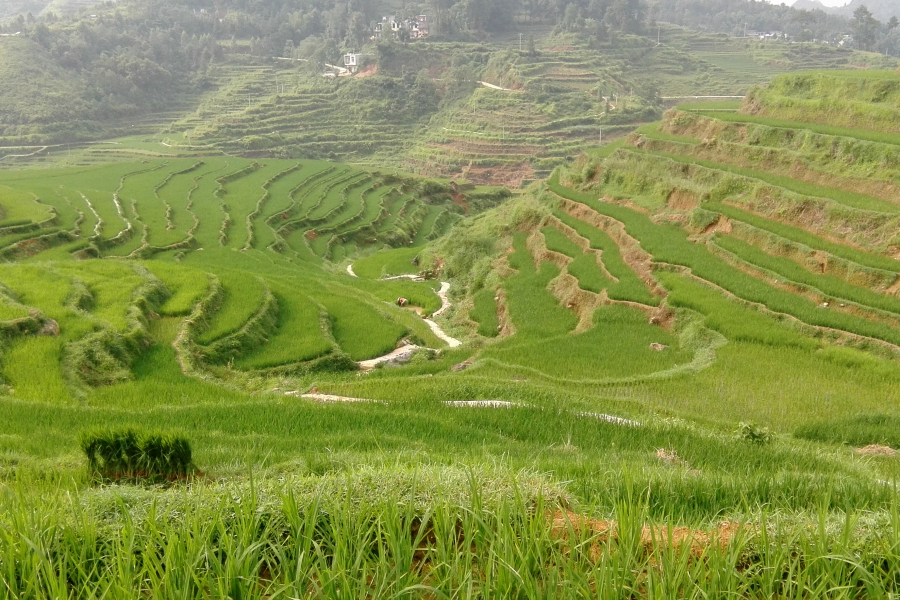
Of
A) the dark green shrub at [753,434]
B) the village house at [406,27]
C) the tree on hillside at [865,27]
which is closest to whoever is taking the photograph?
the dark green shrub at [753,434]

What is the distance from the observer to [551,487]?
384 cm

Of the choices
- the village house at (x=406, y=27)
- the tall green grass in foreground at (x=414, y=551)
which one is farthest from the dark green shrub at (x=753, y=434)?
the village house at (x=406, y=27)

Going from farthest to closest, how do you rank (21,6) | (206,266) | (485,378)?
(21,6) → (206,266) → (485,378)

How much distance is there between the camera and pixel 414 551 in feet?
10.7

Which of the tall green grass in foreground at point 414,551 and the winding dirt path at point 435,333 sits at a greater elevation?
the tall green grass in foreground at point 414,551

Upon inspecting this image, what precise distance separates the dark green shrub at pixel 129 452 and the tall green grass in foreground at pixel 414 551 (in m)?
1.61

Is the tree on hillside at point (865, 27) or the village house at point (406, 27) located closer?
the tree on hillside at point (865, 27)

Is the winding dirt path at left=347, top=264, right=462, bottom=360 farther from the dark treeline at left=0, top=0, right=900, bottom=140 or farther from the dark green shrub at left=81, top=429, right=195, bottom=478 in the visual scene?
the dark treeline at left=0, top=0, right=900, bottom=140

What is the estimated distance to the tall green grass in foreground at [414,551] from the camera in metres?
2.84

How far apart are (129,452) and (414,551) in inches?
129

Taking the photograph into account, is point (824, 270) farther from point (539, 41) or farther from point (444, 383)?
point (539, 41)

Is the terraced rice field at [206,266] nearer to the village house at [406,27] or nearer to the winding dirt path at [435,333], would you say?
the winding dirt path at [435,333]

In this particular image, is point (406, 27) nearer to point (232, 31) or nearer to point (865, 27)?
point (232, 31)

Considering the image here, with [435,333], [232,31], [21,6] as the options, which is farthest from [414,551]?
[21,6]
